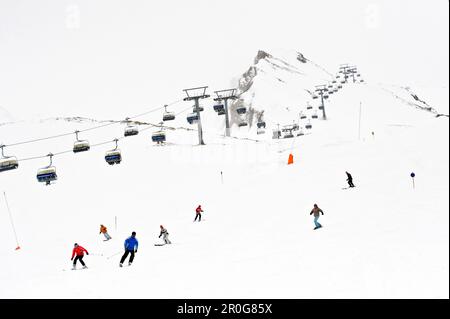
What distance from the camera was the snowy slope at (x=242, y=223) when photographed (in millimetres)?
9984

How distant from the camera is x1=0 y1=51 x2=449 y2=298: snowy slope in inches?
393

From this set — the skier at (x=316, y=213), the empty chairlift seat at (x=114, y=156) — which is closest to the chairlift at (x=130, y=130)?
the empty chairlift seat at (x=114, y=156)

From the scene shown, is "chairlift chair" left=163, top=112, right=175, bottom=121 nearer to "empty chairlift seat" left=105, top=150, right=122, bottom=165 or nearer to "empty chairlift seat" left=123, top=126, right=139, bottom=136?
"empty chairlift seat" left=123, top=126, right=139, bottom=136

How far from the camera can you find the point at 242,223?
64.8 ft

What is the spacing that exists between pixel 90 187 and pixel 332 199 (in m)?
29.6

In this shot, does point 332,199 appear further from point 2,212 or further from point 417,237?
point 2,212

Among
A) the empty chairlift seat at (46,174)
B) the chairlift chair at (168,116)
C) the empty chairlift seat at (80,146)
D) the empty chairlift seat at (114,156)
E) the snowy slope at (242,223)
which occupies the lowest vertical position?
the snowy slope at (242,223)

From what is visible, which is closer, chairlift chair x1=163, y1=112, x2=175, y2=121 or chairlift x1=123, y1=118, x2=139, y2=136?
chairlift x1=123, y1=118, x2=139, y2=136

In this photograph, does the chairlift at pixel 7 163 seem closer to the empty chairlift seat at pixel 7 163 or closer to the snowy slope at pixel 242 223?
the empty chairlift seat at pixel 7 163

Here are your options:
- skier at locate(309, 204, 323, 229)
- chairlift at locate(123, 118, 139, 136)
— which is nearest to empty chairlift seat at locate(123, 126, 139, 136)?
chairlift at locate(123, 118, 139, 136)

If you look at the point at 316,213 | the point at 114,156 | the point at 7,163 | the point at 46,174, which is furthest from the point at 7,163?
the point at 316,213

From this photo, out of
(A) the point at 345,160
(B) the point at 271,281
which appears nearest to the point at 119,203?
(A) the point at 345,160

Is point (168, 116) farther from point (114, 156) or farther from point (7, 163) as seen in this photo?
point (7, 163)

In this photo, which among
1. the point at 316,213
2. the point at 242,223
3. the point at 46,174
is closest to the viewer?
the point at 316,213
